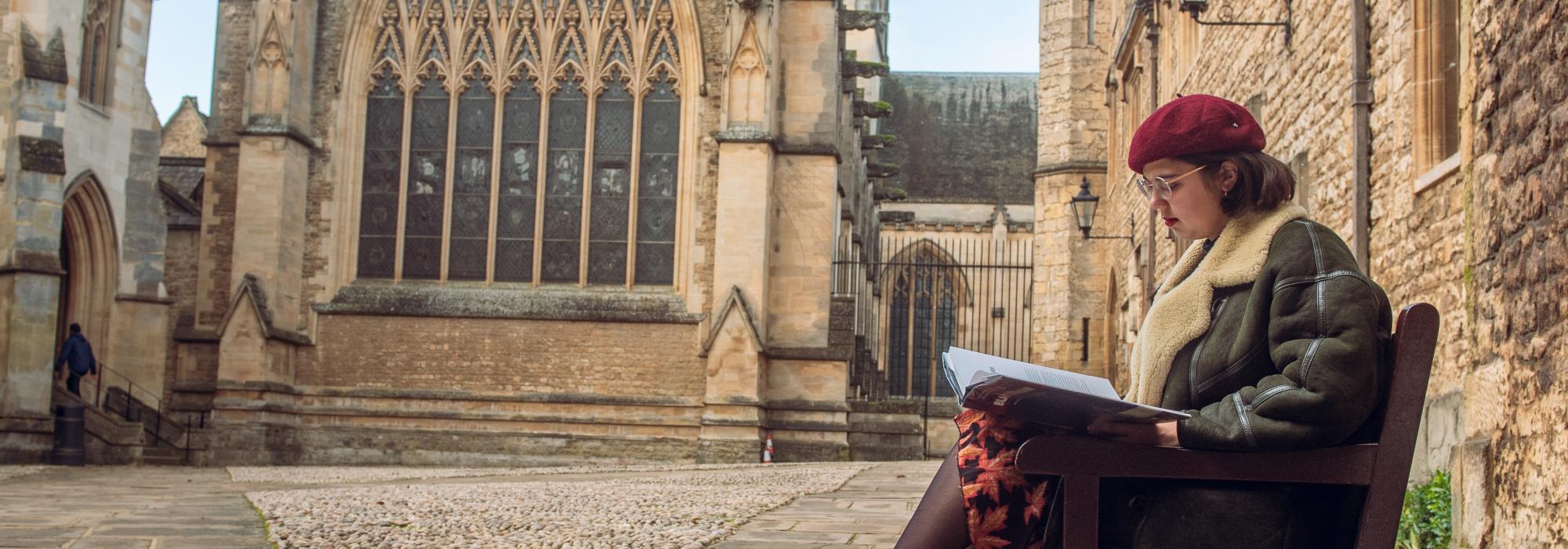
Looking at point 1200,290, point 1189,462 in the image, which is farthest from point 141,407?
point 1189,462

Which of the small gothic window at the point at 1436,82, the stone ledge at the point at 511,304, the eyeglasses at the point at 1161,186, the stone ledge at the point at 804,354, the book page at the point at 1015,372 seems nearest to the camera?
the book page at the point at 1015,372

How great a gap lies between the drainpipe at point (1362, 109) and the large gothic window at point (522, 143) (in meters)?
11.6

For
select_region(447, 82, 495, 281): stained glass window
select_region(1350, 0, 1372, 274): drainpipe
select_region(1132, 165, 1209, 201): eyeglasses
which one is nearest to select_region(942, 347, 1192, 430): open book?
select_region(1132, 165, 1209, 201): eyeglasses

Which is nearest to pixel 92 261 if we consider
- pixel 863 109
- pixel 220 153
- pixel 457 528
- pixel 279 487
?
pixel 220 153

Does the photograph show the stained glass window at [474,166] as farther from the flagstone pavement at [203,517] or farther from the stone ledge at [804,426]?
the flagstone pavement at [203,517]

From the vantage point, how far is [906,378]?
1302 inches

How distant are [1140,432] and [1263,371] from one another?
0.24m

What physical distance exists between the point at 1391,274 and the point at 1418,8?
1.40m

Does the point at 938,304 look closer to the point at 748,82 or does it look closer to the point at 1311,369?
the point at 748,82

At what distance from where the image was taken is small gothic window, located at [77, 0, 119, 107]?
61.1ft

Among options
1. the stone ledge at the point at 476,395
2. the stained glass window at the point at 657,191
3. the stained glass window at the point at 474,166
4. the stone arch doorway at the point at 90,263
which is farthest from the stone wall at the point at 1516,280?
the stone arch doorway at the point at 90,263

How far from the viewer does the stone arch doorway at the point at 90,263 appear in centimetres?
1905

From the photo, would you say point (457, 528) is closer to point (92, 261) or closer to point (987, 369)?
point (987, 369)

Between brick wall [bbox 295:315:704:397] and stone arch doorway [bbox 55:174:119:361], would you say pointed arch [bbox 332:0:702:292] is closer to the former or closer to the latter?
brick wall [bbox 295:315:704:397]
